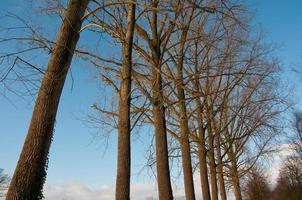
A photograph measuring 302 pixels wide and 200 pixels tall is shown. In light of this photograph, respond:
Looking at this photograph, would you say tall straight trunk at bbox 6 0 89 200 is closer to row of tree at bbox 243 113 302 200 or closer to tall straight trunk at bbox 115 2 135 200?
tall straight trunk at bbox 115 2 135 200

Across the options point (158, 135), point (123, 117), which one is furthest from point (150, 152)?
point (123, 117)

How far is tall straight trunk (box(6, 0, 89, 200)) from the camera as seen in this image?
3811 mm

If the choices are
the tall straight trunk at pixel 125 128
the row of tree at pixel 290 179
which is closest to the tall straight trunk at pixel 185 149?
the tall straight trunk at pixel 125 128

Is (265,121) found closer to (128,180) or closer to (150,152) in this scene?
(150,152)

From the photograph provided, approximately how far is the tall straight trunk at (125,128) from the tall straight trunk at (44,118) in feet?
8.01

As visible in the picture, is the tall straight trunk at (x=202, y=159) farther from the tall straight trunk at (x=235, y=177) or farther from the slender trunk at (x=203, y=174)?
the tall straight trunk at (x=235, y=177)

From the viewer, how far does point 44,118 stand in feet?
13.9

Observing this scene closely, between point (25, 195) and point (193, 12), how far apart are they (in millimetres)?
8488

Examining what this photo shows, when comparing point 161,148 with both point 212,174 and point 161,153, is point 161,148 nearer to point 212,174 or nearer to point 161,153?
point 161,153

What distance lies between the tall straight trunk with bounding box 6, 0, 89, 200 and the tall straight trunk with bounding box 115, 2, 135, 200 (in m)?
2.44

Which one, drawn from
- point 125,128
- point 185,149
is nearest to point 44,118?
point 125,128

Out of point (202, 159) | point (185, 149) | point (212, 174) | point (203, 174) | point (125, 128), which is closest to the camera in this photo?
point (125, 128)

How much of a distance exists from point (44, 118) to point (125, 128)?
112 inches

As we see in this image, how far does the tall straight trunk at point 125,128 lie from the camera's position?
6465mm
